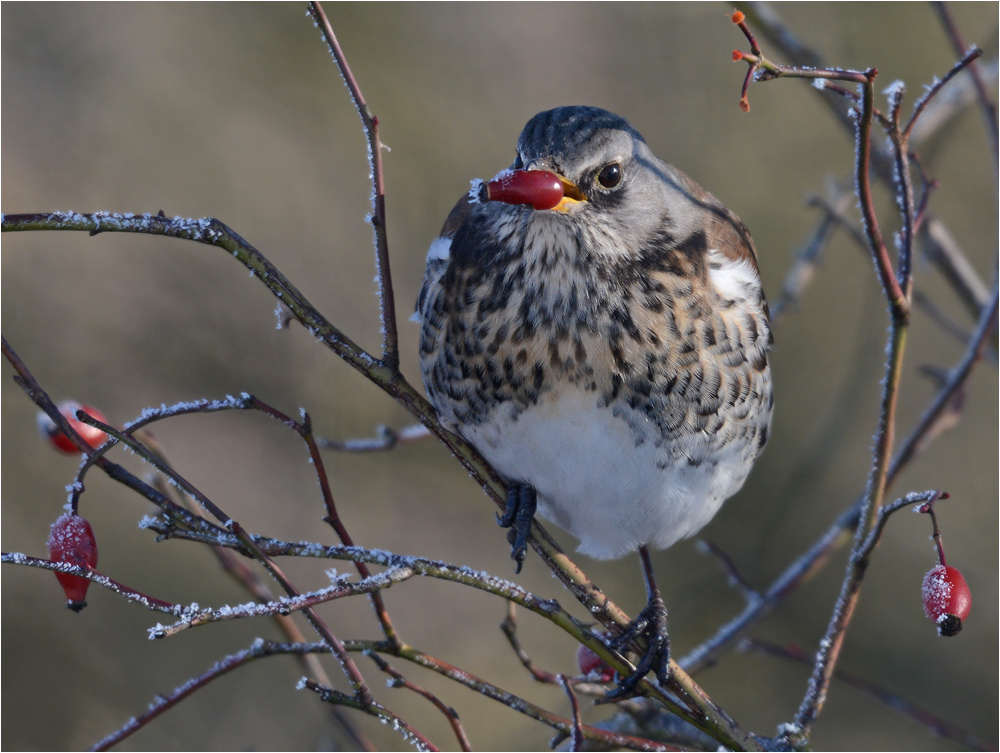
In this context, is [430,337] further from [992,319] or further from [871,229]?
[992,319]

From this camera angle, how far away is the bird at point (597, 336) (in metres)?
1.62

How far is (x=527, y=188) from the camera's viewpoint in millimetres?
1418

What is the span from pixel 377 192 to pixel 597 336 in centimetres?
55

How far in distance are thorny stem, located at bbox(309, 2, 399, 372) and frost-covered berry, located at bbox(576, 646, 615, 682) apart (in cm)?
76

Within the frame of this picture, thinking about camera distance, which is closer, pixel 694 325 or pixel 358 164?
pixel 694 325

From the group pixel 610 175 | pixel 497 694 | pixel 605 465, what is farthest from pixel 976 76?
pixel 497 694

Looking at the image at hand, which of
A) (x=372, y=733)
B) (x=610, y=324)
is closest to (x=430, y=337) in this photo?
(x=610, y=324)

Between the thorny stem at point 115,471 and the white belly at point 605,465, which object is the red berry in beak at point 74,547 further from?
the white belly at point 605,465

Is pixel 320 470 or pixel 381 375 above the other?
pixel 381 375

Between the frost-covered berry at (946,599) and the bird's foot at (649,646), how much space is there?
0.38 metres

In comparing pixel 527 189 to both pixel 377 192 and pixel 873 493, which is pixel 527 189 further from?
pixel 873 493

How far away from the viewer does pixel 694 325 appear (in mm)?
1714

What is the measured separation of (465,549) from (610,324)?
8.92 ft

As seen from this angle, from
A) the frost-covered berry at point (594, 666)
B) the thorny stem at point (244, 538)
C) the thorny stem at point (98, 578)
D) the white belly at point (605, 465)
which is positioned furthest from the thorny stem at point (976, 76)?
the thorny stem at point (98, 578)
